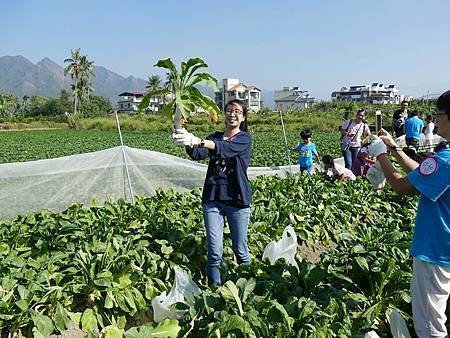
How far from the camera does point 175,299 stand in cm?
343

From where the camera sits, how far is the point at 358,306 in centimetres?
362

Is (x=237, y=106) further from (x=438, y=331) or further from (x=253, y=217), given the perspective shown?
(x=438, y=331)

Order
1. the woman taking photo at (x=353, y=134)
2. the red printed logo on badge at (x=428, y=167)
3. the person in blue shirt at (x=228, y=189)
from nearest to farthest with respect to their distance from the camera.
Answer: the red printed logo on badge at (x=428, y=167), the person in blue shirt at (x=228, y=189), the woman taking photo at (x=353, y=134)

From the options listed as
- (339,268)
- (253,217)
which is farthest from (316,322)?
(253,217)

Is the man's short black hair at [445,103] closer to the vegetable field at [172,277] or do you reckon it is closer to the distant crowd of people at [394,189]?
the distant crowd of people at [394,189]

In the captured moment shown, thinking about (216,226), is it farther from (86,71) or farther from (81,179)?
(86,71)

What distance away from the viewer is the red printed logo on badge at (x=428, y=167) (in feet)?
8.02

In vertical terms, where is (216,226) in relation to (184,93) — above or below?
below

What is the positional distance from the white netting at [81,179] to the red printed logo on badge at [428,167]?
4.55 m

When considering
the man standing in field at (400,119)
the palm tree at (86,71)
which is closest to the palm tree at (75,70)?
the palm tree at (86,71)

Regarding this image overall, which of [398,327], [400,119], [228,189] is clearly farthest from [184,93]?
[400,119]

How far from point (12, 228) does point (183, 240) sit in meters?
1.87

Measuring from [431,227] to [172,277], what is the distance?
93.3 inches

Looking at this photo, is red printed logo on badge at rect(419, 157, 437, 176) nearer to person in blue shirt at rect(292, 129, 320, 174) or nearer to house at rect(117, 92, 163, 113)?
house at rect(117, 92, 163, 113)
